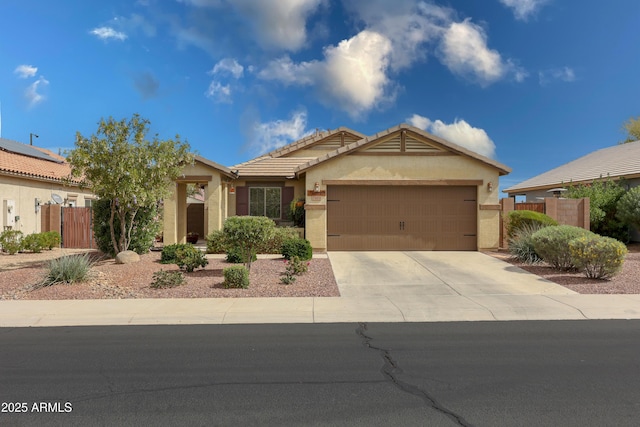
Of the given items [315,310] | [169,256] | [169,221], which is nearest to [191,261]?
[169,256]

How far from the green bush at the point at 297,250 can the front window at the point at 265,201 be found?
5.29 meters

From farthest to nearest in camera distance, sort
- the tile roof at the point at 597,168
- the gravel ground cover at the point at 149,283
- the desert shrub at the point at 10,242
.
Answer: the tile roof at the point at 597,168
the desert shrub at the point at 10,242
the gravel ground cover at the point at 149,283

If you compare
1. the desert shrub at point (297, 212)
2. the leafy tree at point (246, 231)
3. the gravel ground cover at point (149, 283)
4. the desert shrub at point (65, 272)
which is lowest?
the gravel ground cover at point (149, 283)

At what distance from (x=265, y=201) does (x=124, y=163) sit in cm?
800

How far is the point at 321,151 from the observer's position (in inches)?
905

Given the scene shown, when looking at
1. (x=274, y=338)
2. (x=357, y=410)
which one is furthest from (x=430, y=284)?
(x=357, y=410)

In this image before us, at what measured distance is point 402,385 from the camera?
460cm

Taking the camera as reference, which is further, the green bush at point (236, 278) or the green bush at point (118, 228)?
the green bush at point (118, 228)

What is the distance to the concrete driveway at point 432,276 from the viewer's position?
32.1 feet

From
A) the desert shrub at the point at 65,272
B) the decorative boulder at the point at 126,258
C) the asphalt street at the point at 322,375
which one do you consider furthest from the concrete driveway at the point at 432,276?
the desert shrub at the point at 65,272

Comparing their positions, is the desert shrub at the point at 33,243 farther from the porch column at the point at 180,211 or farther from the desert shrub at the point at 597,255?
the desert shrub at the point at 597,255

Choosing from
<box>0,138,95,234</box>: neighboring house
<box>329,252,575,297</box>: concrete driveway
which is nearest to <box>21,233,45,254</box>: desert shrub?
<box>0,138,95,234</box>: neighboring house

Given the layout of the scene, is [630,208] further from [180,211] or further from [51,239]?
[51,239]

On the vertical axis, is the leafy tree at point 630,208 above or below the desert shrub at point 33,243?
above
